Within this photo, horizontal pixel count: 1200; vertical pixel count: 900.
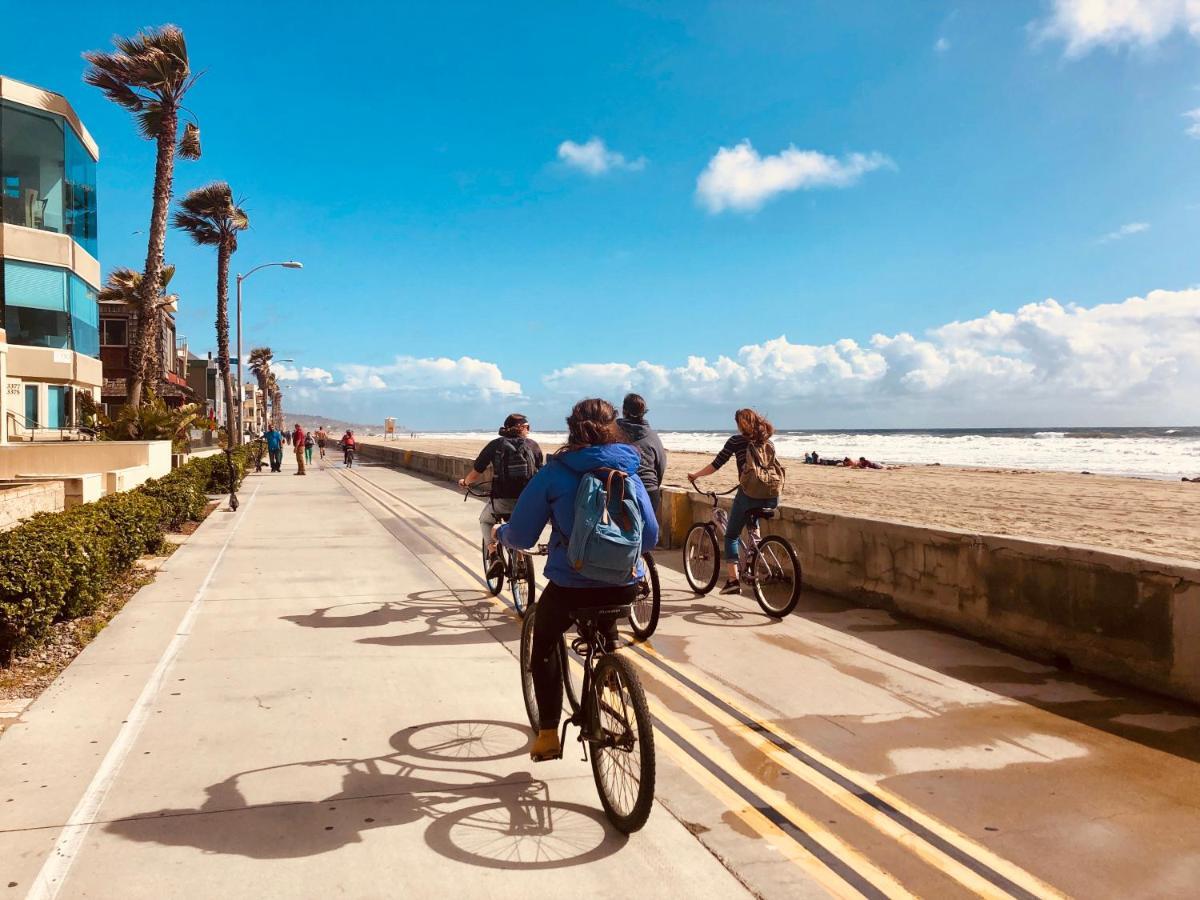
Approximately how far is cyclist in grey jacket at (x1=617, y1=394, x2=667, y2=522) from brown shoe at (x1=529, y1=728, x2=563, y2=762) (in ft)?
13.6

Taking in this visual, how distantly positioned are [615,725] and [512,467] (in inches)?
171

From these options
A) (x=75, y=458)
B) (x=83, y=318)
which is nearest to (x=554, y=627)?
(x=75, y=458)

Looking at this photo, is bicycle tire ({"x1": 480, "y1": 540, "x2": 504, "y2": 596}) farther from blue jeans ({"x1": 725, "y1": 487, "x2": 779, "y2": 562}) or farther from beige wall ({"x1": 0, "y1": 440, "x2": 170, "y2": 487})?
beige wall ({"x1": 0, "y1": 440, "x2": 170, "y2": 487})

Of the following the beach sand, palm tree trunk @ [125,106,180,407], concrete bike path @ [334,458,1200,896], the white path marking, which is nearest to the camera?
the white path marking

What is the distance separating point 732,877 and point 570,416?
2053mm

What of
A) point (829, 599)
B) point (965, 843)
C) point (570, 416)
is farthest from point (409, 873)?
point (829, 599)

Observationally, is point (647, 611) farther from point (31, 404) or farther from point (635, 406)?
point (31, 404)

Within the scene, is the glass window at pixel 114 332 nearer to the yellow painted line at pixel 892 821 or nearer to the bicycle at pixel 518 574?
the bicycle at pixel 518 574

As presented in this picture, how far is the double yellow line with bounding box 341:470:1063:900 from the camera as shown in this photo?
3.34 meters

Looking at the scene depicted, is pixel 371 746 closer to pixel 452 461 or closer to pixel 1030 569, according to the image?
pixel 1030 569

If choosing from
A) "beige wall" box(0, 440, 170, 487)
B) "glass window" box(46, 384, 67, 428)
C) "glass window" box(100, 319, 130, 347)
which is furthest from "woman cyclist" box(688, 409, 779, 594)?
"glass window" box(100, 319, 130, 347)

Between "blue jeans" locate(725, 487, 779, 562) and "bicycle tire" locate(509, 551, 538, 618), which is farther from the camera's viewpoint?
"blue jeans" locate(725, 487, 779, 562)

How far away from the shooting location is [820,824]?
3803 millimetres

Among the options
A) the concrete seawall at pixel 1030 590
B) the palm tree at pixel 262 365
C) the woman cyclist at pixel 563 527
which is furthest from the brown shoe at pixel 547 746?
the palm tree at pixel 262 365
